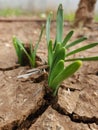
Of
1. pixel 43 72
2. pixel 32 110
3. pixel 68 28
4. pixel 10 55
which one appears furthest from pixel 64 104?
pixel 68 28

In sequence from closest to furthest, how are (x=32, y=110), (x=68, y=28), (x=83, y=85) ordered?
1. (x=32, y=110)
2. (x=83, y=85)
3. (x=68, y=28)

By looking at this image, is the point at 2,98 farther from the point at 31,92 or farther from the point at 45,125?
the point at 45,125

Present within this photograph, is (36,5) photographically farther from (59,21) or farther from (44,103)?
(44,103)

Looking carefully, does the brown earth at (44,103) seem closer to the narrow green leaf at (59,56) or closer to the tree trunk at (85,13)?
the narrow green leaf at (59,56)

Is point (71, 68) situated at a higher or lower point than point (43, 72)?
higher

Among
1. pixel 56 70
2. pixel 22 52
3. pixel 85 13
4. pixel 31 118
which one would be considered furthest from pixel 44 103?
pixel 85 13

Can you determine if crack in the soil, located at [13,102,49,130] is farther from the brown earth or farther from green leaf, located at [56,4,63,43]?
green leaf, located at [56,4,63,43]
